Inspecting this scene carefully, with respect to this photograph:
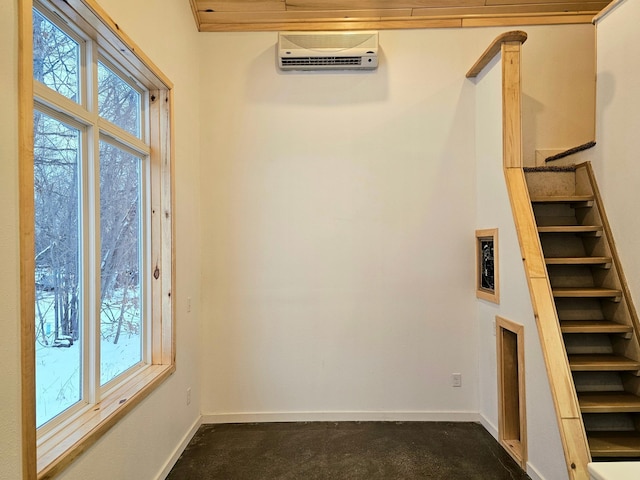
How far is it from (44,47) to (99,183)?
2.03ft

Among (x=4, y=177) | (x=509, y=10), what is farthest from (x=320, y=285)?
(x=509, y=10)

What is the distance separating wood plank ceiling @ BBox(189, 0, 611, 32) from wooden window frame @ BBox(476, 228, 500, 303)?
1.83 m

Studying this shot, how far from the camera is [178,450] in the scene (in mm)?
2582

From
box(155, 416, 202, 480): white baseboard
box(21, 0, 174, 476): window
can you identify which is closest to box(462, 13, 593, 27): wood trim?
box(21, 0, 174, 476): window

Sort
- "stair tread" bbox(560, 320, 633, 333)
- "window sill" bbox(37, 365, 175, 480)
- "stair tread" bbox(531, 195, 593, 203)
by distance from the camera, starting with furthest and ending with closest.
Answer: "stair tread" bbox(531, 195, 593, 203) < "stair tread" bbox(560, 320, 633, 333) < "window sill" bbox(37, 365, 175, 480)

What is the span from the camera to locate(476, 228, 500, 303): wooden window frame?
2.76m

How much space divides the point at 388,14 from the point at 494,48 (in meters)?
0.98

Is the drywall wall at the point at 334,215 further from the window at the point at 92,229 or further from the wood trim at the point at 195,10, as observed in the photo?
the window at the point at 92,229

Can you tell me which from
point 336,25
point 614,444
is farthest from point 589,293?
point 336,25

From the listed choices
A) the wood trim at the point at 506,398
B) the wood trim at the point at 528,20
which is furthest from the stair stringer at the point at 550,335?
the wood trim at the point at 528,20

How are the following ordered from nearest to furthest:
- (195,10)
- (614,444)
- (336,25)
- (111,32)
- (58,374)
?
1. (58,374)
2. (111,32)
3. (614,444)
4. (195,10)
5. (336,25)

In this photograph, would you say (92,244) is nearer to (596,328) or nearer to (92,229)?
(92,229)

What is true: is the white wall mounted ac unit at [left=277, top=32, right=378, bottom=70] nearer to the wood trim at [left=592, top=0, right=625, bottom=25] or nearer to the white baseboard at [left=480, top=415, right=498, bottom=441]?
the wood trim at [left=592, top=0, right=625, bottom=25]

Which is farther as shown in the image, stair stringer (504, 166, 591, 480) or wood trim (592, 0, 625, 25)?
wood trim (592, 0, 625, 25)
